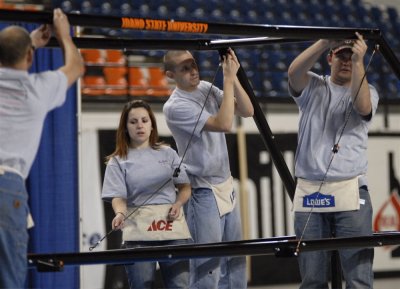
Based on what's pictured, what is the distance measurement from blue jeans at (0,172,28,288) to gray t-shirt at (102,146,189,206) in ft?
3.80

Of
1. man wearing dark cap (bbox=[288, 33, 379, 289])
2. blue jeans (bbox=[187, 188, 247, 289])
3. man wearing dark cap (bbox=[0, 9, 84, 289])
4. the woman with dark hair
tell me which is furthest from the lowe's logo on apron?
man wearing dark cap (bbox=[0, 9, 84, 289])

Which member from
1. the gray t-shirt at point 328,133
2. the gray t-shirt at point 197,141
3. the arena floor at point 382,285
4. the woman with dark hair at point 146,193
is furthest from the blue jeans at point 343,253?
the arena floor at point 382,285

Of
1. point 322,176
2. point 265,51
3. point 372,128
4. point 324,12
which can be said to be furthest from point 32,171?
point 324,12

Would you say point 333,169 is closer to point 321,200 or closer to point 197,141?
point 321,200

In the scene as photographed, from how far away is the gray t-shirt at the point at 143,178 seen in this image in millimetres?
4367

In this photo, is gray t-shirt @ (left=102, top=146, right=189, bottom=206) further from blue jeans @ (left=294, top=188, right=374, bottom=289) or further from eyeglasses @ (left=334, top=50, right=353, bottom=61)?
eyeglasses @ (left=334, top=50, right=353, bottom=61)

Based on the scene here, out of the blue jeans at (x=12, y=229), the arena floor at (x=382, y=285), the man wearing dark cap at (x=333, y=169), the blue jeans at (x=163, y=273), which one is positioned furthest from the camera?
the arena floor at (x=382, y=285)

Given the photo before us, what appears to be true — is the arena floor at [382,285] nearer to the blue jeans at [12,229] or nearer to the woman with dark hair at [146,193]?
the woman with dark hair at [146,193]

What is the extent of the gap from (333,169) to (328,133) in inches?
7.1

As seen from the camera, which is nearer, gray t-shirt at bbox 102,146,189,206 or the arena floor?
gray t-shirt at bbox 102,146,189,206

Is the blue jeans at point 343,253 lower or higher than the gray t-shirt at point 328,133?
lower

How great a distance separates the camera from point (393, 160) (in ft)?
31.3

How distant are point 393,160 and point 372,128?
16.2 inches

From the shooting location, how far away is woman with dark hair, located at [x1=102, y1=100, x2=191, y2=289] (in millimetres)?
4297
